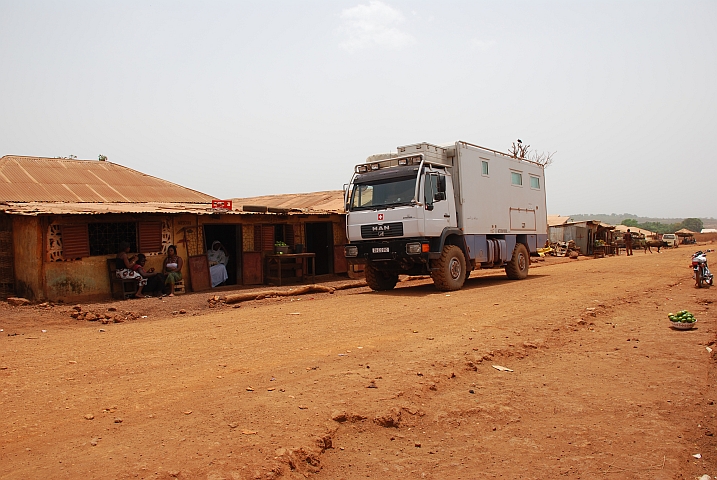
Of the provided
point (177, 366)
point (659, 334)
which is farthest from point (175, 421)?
point (659, 334)

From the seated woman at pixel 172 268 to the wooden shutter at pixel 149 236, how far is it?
0.36m

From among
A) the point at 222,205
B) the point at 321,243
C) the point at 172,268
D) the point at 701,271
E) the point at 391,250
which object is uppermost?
the point at 222,205

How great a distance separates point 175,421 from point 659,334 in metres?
7.03

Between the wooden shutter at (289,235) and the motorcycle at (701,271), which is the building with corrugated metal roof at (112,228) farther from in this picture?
the motorcycle at (701,271)

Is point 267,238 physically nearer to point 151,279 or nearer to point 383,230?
point 151,279

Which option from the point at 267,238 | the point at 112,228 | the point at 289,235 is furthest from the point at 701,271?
the point at 112,228

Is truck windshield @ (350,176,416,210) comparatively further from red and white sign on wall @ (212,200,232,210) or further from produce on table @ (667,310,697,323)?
produce on table @ (667,310,697,323)

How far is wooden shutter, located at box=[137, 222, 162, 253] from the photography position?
1474cm

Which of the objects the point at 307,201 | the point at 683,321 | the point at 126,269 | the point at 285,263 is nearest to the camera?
the point at 683,321

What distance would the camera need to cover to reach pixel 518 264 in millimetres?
17141

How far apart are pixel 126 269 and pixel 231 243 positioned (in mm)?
5099

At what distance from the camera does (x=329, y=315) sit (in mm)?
9984

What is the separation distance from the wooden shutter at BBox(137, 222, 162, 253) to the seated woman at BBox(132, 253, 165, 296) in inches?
12.1

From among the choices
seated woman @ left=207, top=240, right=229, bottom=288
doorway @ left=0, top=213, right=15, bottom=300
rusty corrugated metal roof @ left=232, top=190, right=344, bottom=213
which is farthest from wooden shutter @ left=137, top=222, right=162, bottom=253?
rusty corrugated metal roof @ left=232, top=190, right=344, bottom=213
